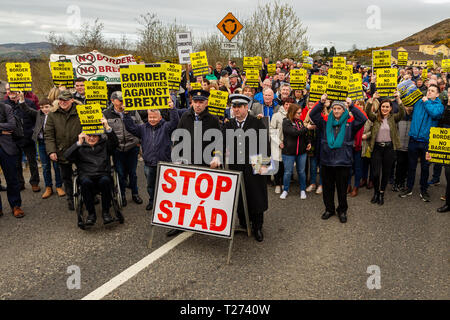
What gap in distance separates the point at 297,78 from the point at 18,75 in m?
5.99

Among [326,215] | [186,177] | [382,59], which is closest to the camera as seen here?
[186,177]

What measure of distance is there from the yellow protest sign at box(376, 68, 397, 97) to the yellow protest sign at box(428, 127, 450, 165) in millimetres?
1067

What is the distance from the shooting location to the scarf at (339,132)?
18.6ft

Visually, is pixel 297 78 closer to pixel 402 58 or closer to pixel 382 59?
pixel 382 59

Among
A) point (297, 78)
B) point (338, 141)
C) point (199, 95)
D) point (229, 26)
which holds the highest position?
point (229, 26)

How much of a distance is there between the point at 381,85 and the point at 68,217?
6366 millimetres

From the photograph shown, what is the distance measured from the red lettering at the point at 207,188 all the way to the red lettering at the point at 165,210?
473 mm

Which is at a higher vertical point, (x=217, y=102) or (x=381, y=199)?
(x=217, y=102)

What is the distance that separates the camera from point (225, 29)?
37.6 ft

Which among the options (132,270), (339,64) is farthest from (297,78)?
(132,270)

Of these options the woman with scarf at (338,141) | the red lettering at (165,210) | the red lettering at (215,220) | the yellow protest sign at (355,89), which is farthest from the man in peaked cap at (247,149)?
the yellow protest sign at (355,89)

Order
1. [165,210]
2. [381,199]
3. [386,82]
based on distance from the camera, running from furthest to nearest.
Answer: [381,199]
[386,82]
[165,210]

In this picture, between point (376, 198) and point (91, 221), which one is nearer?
point (91, 221)

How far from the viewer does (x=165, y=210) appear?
4.89 m
